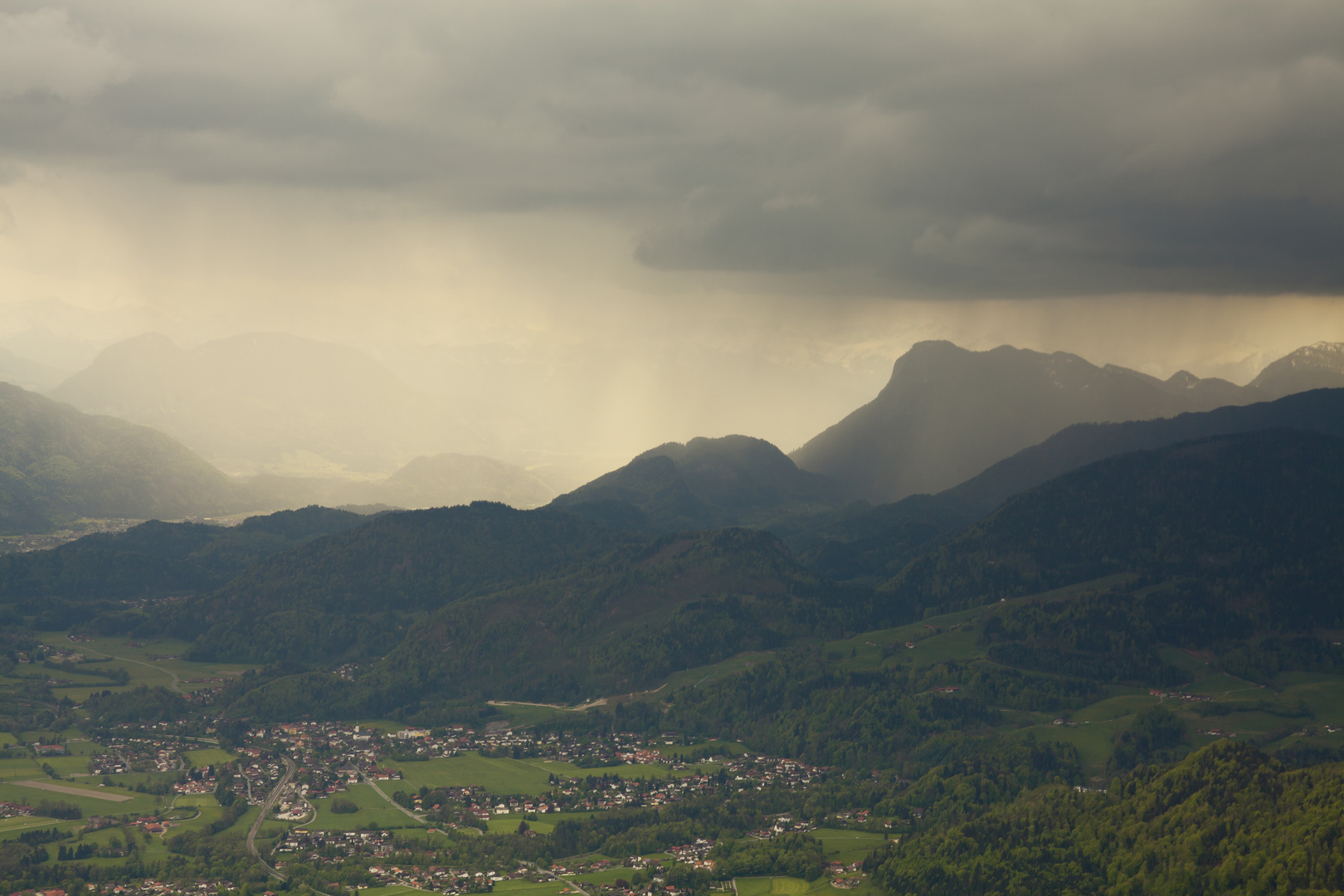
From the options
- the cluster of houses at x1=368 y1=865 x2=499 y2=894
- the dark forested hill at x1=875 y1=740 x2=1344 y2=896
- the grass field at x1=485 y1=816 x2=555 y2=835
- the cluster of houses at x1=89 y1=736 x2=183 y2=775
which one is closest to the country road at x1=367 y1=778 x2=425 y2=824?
the grass field at x1=485 y1=816 x2=555 y2=835

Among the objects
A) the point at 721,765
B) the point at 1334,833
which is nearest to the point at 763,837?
the point at 721,765

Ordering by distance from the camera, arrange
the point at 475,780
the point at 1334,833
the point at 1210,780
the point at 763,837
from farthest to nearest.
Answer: the point at 475,780
the point at 763,837
the point at 1210,780
the point at 1334,833

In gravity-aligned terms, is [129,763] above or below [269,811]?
above

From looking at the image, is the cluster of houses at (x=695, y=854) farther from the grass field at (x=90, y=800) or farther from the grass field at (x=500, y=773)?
the grass field at (x=90, y=800)

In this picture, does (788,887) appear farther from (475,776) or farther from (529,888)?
(475,776)

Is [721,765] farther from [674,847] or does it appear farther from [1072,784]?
[1072,784]

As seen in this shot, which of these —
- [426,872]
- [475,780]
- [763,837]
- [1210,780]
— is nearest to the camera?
[1210,780]

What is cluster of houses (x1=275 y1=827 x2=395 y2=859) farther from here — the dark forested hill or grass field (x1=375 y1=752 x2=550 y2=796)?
the dark forested hill

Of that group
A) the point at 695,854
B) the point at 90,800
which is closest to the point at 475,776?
the point at 695,854
